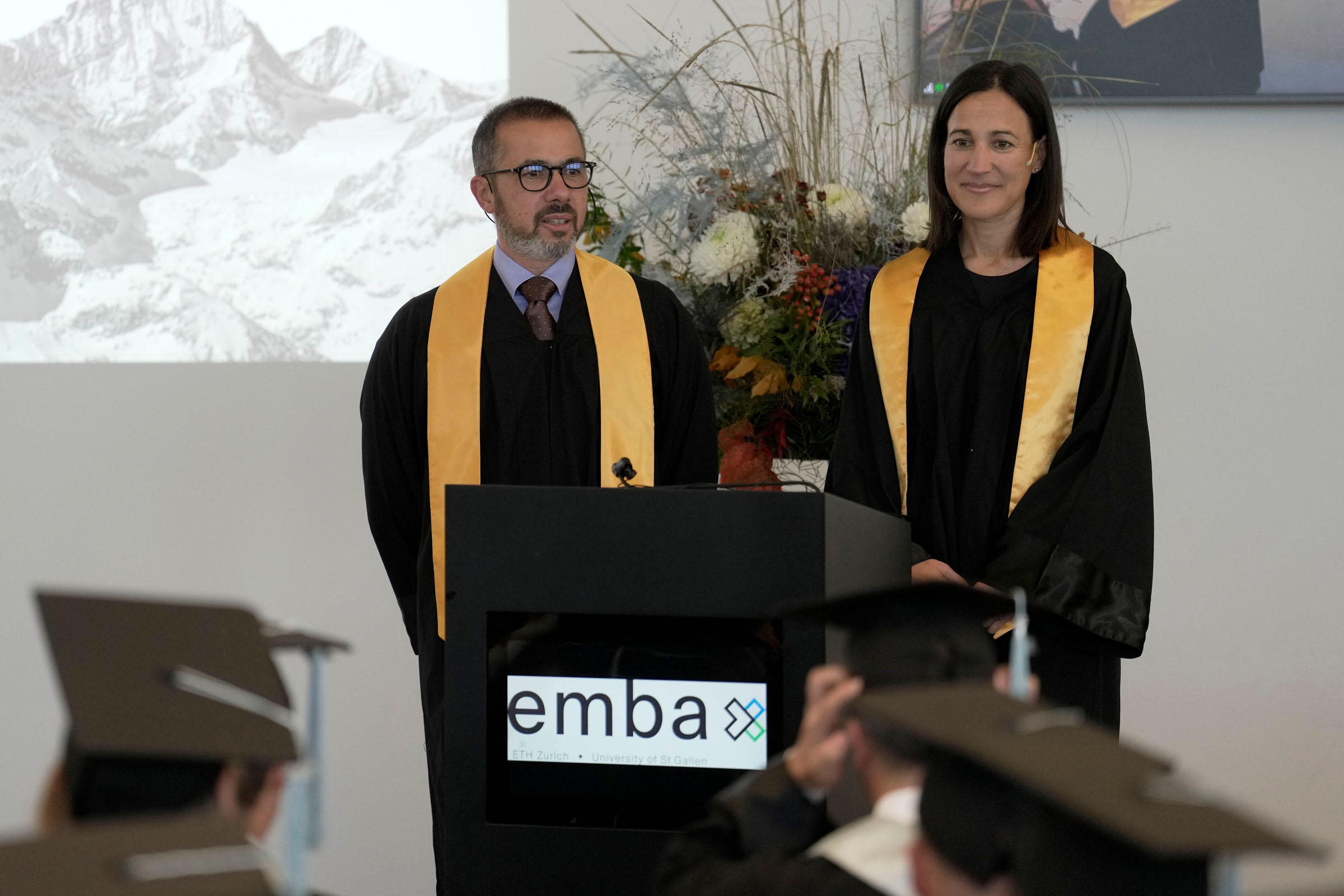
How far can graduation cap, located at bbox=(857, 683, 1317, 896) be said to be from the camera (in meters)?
1.03

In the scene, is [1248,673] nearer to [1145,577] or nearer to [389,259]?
[1145,577]

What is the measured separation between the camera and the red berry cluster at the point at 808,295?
121 inches

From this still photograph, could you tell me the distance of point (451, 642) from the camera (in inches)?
77.0

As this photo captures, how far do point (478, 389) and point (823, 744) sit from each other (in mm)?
1673

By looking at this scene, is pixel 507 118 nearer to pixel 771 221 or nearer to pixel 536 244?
pixel 536 244

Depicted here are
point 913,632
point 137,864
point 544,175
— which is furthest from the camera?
point 544,175

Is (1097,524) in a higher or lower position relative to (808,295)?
lower

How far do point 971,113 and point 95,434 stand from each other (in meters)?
2.78

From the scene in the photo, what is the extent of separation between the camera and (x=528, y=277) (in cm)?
306

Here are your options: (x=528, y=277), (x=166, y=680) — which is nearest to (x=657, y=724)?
(x=166, y=680)

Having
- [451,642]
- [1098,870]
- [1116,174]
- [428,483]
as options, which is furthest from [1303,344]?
[1098,870]

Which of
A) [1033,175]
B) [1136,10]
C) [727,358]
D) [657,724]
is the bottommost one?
[657,724]

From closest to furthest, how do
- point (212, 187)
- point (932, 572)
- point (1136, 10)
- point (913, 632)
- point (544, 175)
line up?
point (913, 632) < point (932, 572) < point (544, 175) < point (1136, 10) < point (212, 187)

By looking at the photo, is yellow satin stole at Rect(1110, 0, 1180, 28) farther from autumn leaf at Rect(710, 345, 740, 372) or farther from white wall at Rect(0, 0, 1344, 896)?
autumn leaf at Rect(710, 345, 740, 372)
